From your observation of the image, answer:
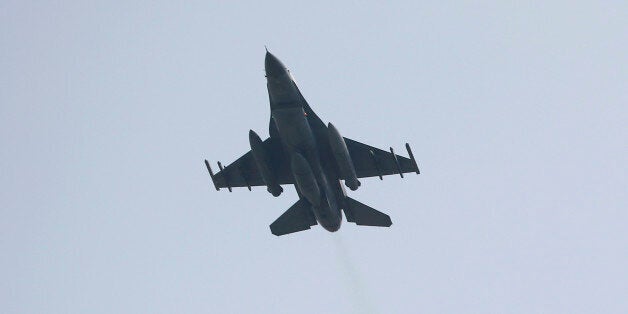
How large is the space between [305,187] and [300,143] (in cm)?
206

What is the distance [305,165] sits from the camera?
5097 cm

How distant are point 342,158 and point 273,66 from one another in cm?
527

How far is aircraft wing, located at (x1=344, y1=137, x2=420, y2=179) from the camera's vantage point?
54.8m

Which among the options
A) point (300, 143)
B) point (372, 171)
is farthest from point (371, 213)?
point (300, 143)

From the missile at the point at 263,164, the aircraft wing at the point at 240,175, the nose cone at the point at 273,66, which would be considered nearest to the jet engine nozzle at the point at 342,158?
the nose cone at the point at 273,66

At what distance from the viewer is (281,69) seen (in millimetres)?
50906

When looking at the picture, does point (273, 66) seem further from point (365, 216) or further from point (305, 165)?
point (365, 216)

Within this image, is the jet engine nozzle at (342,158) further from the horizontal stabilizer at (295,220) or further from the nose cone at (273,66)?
the horizontal stabilizer at (295,220)

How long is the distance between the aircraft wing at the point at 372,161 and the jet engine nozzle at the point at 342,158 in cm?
208

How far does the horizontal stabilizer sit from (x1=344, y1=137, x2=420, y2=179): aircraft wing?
3114 mm

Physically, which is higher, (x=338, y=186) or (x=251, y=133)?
(x=251, y=133)

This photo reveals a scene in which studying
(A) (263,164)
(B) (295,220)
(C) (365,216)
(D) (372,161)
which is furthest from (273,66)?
(C) (365,216)

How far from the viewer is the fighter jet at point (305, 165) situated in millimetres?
51125

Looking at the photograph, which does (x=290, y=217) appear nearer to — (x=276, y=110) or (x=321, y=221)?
(x=321, y=221)
